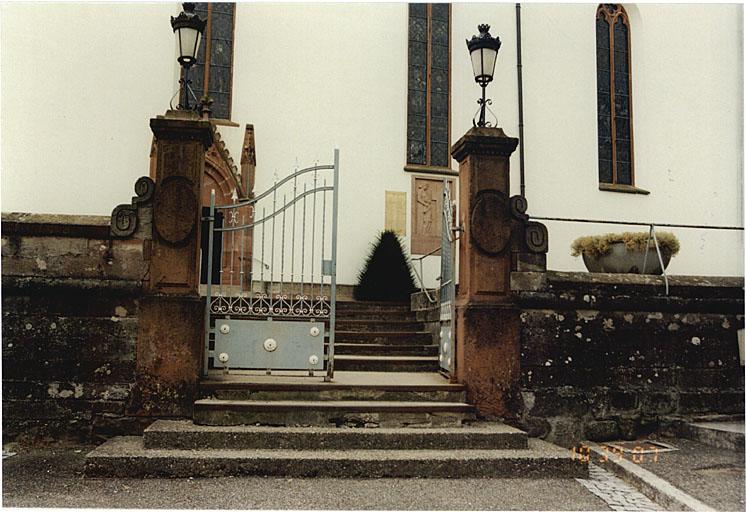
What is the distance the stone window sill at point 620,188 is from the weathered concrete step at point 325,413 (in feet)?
30.9

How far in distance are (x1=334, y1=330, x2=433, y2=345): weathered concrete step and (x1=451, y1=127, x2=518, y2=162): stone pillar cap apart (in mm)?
2753

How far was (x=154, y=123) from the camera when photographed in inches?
284

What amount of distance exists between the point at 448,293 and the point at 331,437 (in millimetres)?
2555

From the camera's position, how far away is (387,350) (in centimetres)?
912

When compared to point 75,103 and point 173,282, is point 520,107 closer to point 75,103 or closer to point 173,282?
point 75,103

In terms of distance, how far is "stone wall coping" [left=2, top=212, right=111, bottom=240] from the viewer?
278 inches

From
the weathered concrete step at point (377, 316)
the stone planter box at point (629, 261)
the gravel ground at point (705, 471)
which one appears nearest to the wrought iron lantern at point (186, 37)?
the weathered concrete step at point (377, 316)

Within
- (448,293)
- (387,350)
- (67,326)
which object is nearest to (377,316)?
(387,350)

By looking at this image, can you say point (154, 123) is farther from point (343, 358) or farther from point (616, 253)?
point (616, 253)

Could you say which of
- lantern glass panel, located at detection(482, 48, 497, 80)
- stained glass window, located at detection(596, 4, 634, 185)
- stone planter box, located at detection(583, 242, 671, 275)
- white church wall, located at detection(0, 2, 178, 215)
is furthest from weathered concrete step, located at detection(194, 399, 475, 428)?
stained glass window, located at detection(596, 4, 634, 185)

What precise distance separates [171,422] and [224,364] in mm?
815

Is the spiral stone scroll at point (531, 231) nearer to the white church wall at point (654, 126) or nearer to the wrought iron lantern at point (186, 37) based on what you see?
the wrought iron lantern at point (186, 37)

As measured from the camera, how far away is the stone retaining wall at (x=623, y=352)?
25.2 feet

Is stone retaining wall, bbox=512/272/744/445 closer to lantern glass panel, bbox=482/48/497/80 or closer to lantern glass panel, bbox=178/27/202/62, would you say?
lantern glass panel, bbox=482/48/497/80
